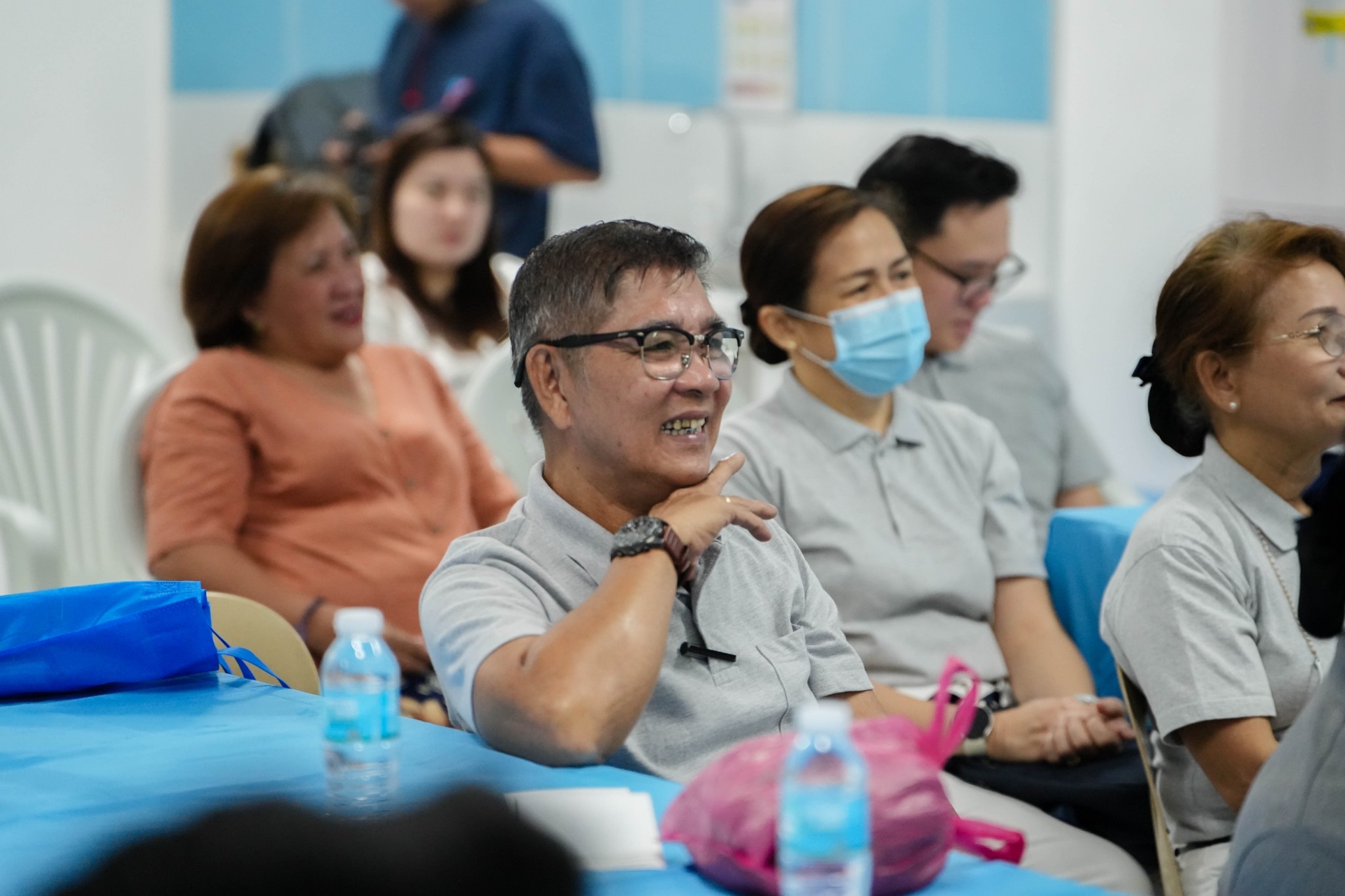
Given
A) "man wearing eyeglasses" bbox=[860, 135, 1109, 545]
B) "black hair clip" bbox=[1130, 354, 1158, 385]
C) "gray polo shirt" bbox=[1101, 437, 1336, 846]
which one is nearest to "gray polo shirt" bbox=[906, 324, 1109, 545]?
"man wearing eyeglasses" bbox=[860, 135, 1109, 545]

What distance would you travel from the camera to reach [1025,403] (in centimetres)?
311

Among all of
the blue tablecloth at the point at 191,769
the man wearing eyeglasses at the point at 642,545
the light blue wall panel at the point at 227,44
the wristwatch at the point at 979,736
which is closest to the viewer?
the blue tablecloth at the point at 191,769

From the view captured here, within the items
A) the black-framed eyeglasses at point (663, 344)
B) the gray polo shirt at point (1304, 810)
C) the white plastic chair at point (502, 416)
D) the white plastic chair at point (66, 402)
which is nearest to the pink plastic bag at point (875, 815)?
the gray polo shirt at point (1304, 810)

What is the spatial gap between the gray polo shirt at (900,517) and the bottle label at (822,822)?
132 cm

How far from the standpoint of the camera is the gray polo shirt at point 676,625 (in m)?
1.63

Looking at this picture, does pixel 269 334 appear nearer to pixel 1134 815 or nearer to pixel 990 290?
pixel 990 290

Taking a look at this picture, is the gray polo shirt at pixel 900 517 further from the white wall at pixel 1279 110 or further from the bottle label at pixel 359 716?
the white wall at pixel 1279 110

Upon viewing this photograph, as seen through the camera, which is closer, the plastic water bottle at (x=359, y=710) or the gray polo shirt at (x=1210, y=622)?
the plastic water bottle at (x=359, y=710)

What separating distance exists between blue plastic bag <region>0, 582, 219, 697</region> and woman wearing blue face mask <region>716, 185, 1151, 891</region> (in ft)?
2.72

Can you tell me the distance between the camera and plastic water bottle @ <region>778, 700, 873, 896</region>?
101cm

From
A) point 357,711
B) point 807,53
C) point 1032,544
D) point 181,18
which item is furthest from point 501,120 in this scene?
point 357,711

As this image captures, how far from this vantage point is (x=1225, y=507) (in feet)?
6.21

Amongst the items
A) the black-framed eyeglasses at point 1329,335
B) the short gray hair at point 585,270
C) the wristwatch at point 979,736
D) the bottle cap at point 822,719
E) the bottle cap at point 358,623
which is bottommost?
the wristwatch at point 979,736

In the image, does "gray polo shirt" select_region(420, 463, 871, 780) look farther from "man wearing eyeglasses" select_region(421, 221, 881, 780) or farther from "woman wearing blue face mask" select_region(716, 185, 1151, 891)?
"woman wearing blue face mask" select_region(716, 185, 1151, 891)
